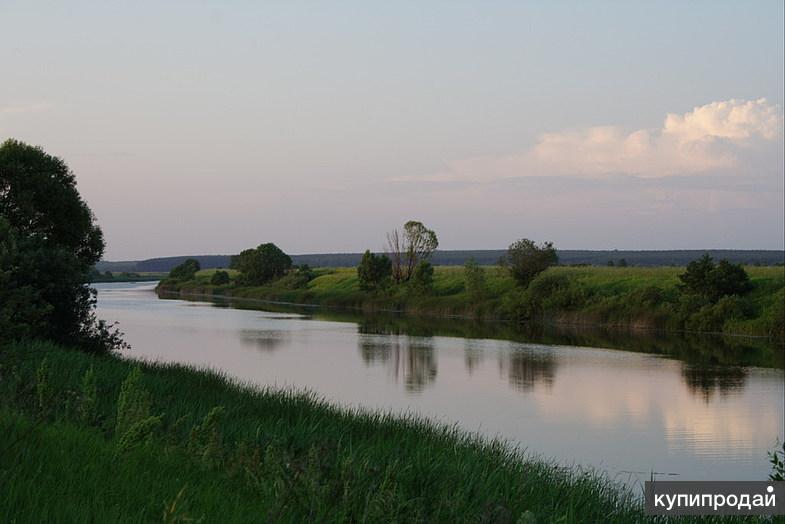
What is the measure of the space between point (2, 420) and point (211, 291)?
123 metres

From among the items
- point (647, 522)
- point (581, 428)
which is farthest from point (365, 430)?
point (581, 428)

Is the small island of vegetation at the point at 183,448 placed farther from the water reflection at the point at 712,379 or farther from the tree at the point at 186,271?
the tree at the point at 186,271

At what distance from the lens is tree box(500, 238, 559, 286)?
73.4 meters

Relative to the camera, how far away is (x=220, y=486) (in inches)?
280

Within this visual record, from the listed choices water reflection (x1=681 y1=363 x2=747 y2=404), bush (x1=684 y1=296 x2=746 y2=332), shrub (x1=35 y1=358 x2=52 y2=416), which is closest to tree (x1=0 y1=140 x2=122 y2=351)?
shrub (x1=35 y1=358 x2=52 y2=416)

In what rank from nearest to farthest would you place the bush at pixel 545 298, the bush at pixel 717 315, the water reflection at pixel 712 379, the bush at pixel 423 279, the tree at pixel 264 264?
the water reflection at pixel 712 379 → the bush at pixel 717 315 → the bush at pixel 545 298 → the bush at pixel 423 279 → the tree at pixel 264 264

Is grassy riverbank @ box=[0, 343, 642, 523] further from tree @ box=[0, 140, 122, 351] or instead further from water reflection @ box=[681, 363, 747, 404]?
water reflection @ box=[681, 363, 747, 404]

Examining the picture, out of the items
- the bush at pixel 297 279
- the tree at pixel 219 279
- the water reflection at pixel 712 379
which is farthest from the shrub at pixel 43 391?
the tree at pixel 219 279

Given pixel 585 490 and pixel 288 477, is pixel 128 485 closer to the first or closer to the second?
pixel 288 477

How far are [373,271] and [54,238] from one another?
59.6 m

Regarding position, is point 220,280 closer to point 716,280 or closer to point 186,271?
point 186,271

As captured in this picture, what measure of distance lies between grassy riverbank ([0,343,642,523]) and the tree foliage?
46.7 meters
